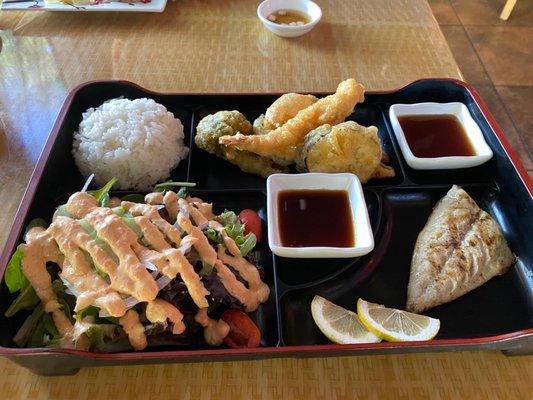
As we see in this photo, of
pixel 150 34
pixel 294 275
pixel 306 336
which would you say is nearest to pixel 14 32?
pixel 150 34

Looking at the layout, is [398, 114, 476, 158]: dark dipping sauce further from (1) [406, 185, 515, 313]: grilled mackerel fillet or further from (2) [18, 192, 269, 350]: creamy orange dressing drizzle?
(2) [18, 192, 269, 350]: creamy orange dressing drizzle

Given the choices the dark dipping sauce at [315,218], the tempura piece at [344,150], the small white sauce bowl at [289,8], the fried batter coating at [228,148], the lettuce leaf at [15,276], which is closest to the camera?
the lettuce leaf at [15,276]

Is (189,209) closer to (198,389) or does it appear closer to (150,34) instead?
(198,389)

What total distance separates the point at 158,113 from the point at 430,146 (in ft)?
3.78

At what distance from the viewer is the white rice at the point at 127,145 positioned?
5.61ft

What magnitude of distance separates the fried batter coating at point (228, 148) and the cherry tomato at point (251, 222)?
0.26 metres

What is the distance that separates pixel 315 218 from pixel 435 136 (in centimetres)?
70

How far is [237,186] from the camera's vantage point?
1.79 metres

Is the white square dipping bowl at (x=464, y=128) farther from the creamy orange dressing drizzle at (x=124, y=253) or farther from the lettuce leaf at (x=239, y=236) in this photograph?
the creamy orange dressing drizzle at (x=124, y=253)

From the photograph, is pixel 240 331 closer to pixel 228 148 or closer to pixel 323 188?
pixel 323 188

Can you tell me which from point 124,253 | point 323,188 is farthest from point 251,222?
point 124,253

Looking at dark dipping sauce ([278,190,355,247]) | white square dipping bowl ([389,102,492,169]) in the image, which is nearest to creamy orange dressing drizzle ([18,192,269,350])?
dark dipping sauce ([278,190,355,247])

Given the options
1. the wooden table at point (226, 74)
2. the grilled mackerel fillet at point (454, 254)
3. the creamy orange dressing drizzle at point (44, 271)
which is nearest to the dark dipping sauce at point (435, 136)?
the grilled mackerel fillet at point (454, 254)

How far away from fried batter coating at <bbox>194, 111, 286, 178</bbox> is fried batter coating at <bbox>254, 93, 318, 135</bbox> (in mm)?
80
